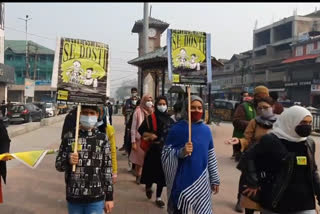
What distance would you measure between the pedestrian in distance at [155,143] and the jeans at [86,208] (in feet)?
8.36

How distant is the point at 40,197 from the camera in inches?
244

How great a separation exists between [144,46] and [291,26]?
165ft

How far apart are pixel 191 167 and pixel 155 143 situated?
2289 mm

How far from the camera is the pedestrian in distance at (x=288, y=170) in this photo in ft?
10.2

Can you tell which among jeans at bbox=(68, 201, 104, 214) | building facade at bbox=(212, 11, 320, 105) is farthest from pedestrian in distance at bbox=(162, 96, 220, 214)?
building facade at bbox=(212, 11, 320, 105)

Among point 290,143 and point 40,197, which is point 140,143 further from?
point 290,143

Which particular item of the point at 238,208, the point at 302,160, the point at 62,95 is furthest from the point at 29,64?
the point at 302,160

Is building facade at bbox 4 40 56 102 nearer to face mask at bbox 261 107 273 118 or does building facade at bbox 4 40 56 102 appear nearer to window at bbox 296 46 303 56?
window at bbox 296 46 303 56

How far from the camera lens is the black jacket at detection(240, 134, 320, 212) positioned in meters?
3.10

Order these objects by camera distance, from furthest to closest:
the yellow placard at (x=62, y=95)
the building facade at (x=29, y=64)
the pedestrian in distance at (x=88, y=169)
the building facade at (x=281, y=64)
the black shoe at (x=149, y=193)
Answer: the building facade at (x=29, y=64) → the building facade at (x=281, y=64) → the black shoe at (x=149, y=193) → the yellow placard at (x=62, y=95) → the pedestrian in distance at (x=88, y=169)

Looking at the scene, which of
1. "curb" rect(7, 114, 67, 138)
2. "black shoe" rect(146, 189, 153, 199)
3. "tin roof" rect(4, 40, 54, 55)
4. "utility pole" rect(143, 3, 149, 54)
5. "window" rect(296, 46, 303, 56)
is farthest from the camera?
"tin roof" rect(4, 40, 54, 55)

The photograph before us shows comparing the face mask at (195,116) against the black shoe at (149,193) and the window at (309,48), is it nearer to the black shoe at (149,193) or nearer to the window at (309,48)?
the black shoe at (149,193)

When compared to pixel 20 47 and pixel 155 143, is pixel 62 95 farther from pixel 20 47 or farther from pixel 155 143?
pixel 20 47

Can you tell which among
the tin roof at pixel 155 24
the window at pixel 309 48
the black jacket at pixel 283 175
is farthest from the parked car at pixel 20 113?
the window at pixel 309 48
